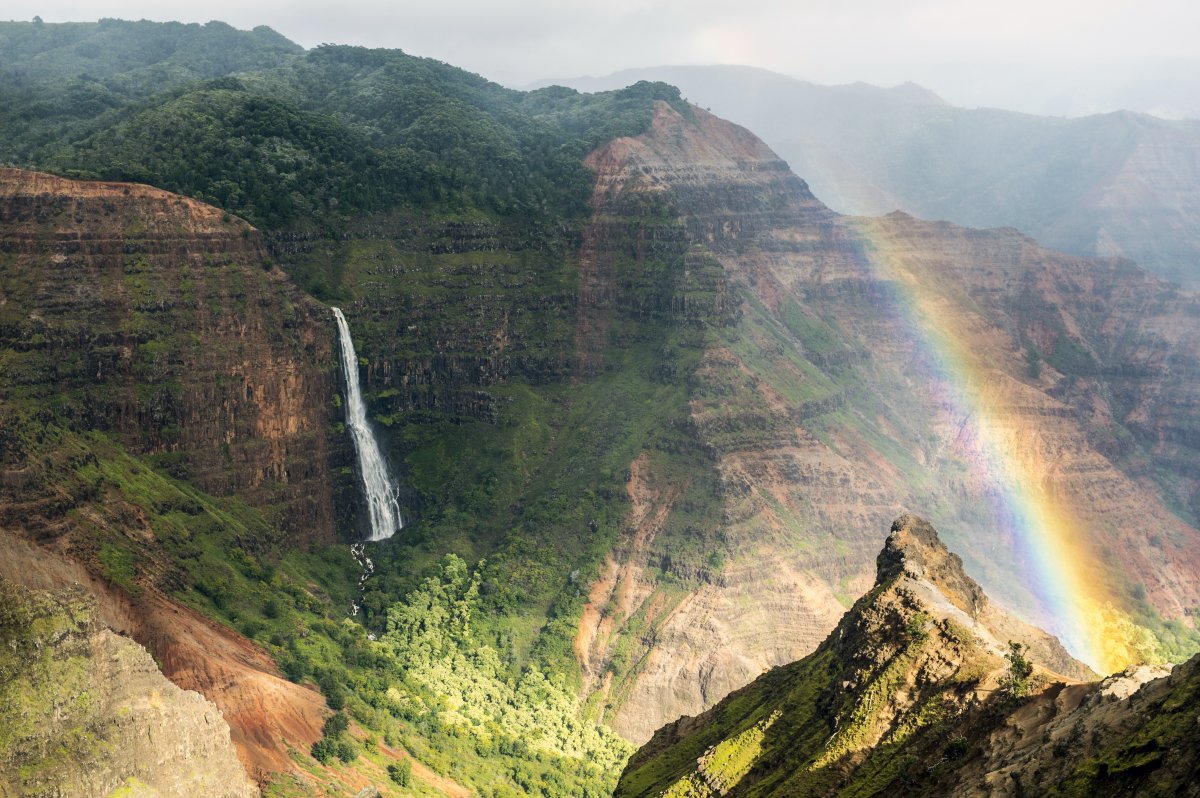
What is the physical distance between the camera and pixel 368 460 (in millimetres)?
129000

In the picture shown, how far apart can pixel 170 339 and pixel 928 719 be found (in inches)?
3193

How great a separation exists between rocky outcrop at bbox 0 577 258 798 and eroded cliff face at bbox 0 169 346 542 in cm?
3755

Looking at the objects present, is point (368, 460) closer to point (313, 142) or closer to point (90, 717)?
point (313, 142)

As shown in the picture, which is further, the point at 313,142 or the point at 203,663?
the point at 313,142

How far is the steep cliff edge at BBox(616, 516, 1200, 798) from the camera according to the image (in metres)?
36.7

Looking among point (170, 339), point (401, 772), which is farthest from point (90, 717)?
point (170, 339)

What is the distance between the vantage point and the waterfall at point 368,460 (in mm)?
127438

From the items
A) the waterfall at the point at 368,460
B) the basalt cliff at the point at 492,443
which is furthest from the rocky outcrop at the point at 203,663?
the waterfall at the point at 368,460

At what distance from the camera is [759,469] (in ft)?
412

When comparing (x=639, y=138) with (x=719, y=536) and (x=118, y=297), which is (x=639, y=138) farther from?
(x=118, y=297)

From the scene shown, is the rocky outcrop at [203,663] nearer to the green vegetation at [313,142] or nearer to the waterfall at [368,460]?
the waterfall at [368,460]

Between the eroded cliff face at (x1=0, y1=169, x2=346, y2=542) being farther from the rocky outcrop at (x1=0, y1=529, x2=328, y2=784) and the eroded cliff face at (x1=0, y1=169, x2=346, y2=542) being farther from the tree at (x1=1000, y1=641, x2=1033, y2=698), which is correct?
the tree at (x1=1000, y1=641, x2=1033, y2=698)

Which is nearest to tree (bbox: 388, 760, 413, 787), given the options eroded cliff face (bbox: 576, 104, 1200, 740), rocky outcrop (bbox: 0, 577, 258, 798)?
rocky outcrop (bbox: 0, 577, 258, 798)

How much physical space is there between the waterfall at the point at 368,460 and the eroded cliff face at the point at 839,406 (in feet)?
81.9
